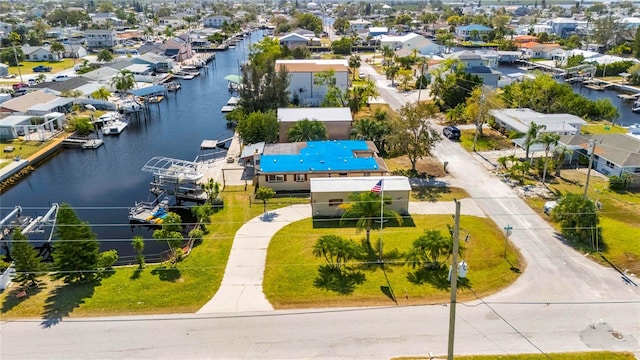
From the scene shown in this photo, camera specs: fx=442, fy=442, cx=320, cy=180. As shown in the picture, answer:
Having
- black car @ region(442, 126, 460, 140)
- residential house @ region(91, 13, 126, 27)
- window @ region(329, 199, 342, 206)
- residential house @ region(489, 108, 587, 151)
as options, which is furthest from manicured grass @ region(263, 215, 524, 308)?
residential house @ region(91, 13, 126, 27)

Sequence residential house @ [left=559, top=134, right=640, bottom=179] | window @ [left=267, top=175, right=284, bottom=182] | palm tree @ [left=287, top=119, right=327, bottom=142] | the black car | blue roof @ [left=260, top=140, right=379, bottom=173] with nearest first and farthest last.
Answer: window @ [left=267, top=175, right=284, bottom=182] < blue roof @ [left=260, top=140, right=379, bottom=173] < residential house @ [left=559, top=134, right=640, bottom=179] < palm tree @ [left=287, top=119, right=327, bottom=142] < the black car

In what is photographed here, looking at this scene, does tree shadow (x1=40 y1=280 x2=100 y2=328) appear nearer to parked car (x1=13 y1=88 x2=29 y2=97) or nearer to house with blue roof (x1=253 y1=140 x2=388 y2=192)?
house with blue roof (x1=253 y1=140 x2=388 y2=192)

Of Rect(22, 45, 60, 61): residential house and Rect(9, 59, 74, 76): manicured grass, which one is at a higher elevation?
Rect(22, 45, 60, 61): residential house

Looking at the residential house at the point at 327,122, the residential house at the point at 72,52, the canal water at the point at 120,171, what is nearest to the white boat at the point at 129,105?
the canal water at the point at 120,171

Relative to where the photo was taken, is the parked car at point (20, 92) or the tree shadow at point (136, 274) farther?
the parked car at point (20, 92)

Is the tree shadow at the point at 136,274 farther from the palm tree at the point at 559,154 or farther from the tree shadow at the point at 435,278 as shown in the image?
the palm tree at the point at 559,154

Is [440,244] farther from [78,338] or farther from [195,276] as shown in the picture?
[78,338]

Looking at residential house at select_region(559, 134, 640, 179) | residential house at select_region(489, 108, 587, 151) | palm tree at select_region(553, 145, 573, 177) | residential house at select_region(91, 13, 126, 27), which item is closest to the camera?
residential house at select_region(559, 134, 640, 179)
